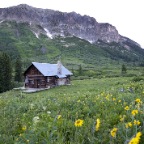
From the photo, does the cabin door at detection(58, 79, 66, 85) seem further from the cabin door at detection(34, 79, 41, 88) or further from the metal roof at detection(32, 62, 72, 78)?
the cabin door at detection(34, 79, 41, 88)

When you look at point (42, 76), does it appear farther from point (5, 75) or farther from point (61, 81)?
point (5, 75)

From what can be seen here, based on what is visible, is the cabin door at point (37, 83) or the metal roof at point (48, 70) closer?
the metal roof at point (48, 70)

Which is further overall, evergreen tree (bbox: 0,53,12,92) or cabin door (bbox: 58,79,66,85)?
evergreen tree (bbox: 0,53,12,92)

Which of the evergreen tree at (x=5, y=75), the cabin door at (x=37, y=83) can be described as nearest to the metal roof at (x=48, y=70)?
the cabin door at (x=37, y=83)

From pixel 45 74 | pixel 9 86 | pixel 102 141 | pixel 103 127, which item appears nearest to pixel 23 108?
pixel 103 127

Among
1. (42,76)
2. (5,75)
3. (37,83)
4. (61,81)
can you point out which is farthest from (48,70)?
(5,75)

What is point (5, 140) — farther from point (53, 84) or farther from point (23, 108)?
point (53, 84)

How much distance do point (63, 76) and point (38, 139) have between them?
187 ft

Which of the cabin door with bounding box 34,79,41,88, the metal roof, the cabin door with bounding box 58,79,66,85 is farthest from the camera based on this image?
the cabin door with bounding box 58,79,66,85

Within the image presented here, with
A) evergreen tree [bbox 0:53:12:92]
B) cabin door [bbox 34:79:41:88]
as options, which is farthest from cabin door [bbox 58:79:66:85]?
evergreen tree [bbox 0:53:12:92]

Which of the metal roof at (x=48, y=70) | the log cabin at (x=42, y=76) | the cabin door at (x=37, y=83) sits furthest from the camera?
the cabin door at (x=37, y=83)

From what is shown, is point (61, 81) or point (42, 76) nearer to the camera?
point (42, 76)

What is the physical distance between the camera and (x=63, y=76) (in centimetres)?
6147

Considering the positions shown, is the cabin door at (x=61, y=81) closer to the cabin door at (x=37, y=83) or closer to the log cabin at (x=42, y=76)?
the log cabin at (x=42, y=76)
